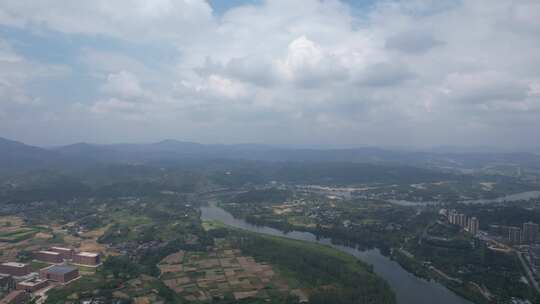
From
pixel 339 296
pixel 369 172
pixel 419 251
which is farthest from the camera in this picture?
pixel 369 172

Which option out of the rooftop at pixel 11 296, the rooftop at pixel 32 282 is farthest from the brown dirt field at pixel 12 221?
the rooftop at pixel 11 296

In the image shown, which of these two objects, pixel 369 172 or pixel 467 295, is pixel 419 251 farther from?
pixel 369 172

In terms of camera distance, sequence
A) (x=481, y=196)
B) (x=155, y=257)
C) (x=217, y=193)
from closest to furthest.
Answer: (x=155, y=257), (x=481, y=196), (x=217, y=193)

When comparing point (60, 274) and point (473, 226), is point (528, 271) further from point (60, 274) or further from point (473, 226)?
point (60, 274)

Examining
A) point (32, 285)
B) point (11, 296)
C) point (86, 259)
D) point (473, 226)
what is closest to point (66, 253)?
point (86, 259)

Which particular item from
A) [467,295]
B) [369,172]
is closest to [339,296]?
[467,295]

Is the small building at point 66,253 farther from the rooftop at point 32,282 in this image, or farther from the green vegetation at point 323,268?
the green vegetation at point 323,268
